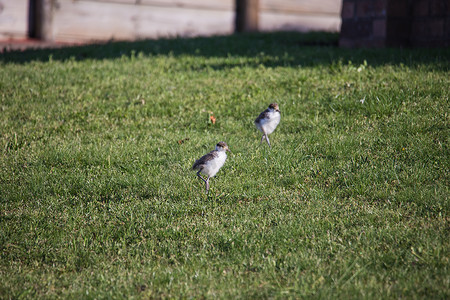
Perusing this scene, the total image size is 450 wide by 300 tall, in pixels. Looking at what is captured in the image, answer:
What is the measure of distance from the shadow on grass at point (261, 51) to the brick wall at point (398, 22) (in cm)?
54

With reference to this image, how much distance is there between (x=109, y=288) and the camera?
11.9 feet

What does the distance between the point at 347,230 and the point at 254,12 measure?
11.5 metres

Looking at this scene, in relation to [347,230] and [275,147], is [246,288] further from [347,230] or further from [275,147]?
[275,147]

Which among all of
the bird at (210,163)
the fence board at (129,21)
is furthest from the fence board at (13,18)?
the bird at (210,163)

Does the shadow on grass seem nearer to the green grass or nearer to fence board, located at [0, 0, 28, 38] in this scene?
the green grass

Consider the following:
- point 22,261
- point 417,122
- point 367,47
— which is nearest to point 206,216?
point 22,261

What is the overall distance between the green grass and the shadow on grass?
0.17 metres

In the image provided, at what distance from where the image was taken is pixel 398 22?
10.1 metres

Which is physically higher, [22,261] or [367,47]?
[367,47]

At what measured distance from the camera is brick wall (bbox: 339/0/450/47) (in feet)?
31.8

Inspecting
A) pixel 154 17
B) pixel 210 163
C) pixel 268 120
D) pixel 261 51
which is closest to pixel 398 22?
pixel 261 51

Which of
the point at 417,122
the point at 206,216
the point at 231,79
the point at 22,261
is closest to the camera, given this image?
the point at 22,261

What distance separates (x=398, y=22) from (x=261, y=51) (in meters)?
3.19

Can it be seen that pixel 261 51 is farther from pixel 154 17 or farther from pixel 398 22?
pixel 154 17
